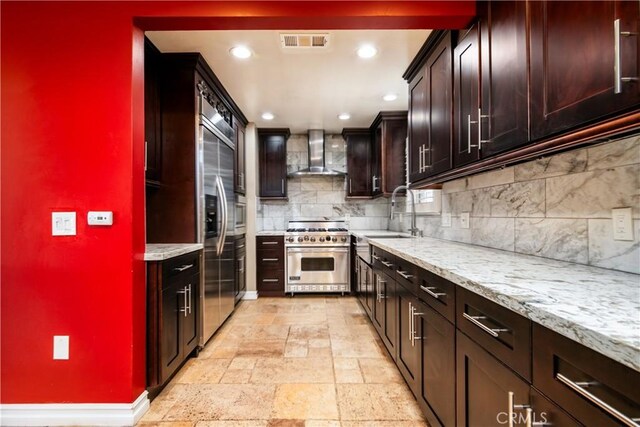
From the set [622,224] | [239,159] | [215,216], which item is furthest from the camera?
[239,159]

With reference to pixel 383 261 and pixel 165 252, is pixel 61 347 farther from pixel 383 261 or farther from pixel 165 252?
pixel 383 261

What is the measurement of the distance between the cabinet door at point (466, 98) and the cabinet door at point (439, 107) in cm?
7

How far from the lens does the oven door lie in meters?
4.39

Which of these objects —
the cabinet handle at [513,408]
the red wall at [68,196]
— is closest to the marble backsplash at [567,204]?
the cabinet handle at [513,408]

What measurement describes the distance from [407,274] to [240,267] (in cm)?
269

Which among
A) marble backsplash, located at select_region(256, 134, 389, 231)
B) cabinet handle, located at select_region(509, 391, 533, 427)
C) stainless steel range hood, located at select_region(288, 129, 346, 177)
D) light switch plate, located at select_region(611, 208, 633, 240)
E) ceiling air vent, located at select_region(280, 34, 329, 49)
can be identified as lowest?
cabinet handle, located at select_region(509, 391, 533, 427)

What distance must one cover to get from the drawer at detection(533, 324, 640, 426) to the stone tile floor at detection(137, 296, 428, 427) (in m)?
1.24

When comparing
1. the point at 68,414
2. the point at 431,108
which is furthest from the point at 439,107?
the point at 68,414

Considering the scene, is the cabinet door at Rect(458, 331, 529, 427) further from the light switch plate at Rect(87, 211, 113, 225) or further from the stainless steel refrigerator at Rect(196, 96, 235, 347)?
the stainless steel refrigerator at Rect(196, 96, 235, 347)

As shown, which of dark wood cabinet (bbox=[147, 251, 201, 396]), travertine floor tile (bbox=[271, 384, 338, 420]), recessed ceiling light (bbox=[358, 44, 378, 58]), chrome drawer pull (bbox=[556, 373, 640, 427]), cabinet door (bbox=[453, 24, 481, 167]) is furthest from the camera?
recessed ceiling light (bbox=[358, 44, 378, 58])

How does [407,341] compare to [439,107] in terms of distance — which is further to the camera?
[439,107]

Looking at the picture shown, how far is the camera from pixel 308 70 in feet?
9.11

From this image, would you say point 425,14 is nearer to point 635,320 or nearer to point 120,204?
point 635,320

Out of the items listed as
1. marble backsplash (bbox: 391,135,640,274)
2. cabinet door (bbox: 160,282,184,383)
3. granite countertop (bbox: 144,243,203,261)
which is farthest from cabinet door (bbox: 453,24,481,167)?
cabinet door (bbox: 160,282,184,383)
